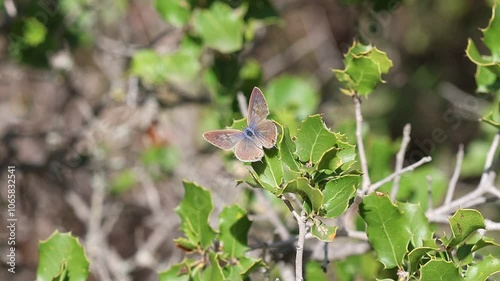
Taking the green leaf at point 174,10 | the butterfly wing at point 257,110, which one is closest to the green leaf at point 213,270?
the butterfly wing at point 257,110

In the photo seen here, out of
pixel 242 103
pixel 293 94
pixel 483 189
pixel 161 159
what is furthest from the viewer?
pixel 161 159

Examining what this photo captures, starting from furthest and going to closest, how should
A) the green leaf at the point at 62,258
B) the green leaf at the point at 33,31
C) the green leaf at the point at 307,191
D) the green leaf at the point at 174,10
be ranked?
the green leaf at the point at 33,31, the green leaf at the point at 174,10, the green leaf at the point at 62,258, the green leaf at the point at 307,191

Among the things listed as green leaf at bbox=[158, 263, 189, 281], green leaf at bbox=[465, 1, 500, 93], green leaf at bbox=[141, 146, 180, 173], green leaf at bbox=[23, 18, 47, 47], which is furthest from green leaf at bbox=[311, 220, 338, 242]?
green leaf at bbox=[141, 146, 180, 173]

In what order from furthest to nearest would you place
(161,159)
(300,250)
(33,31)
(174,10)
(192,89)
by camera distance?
1. (192,89)
2. (161,159)
3. (33,31)
4. (174,10)
5. (300,250)

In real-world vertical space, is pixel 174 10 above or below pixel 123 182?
above

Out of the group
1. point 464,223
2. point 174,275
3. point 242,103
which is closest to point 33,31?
point 242,103

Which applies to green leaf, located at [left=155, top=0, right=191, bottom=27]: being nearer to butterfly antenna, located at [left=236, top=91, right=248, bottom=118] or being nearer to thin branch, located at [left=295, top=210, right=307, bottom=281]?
butterfly antenna, located at [left=236, top=91, right=248, bottom=118]

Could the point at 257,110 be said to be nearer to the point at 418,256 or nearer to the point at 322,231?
the point at 322,231

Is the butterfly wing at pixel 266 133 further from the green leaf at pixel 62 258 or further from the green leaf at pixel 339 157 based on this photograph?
the green leaf at pixel 62 258
